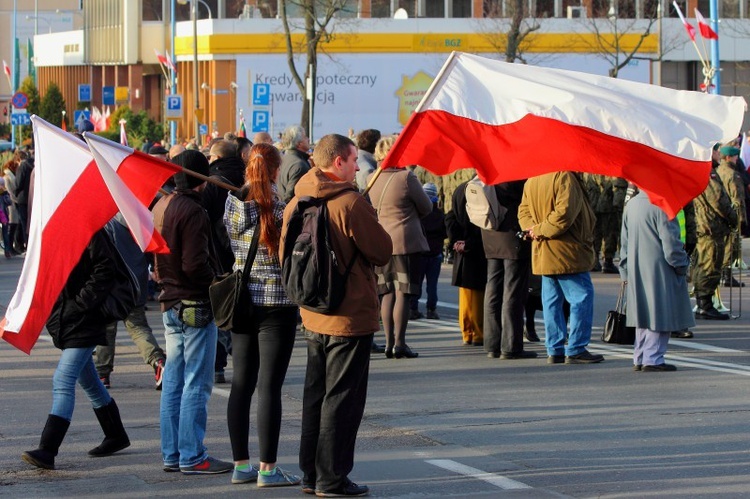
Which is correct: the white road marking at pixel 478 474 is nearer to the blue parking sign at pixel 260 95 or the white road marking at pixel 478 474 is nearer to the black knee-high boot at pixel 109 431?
the black knee-high boot at pixel 109 431

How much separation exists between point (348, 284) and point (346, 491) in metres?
1.08

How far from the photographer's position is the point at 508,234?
39.8ft

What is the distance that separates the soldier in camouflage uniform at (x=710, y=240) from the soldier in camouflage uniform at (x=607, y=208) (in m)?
4.10

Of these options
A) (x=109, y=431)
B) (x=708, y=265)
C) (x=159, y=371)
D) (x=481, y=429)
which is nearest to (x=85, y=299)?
(x=109, y=431)

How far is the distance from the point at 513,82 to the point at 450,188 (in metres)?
9.96

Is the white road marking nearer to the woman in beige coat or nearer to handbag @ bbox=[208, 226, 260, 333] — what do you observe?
handbag @ bbox=[208, 226, 260, 333]

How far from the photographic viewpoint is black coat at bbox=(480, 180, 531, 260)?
1209 cm

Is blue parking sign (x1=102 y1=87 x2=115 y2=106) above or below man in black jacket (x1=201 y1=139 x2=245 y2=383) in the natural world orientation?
above

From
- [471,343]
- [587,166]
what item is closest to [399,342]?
[471,343]

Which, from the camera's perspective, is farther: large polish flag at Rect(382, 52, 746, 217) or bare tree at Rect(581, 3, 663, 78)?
bare tree at Rect(581, 3, 663, 78)

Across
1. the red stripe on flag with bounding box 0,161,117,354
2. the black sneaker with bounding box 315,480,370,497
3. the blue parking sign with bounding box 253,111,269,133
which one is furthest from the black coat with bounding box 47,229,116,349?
the blue parking sign with bounding box 253,111,269,133

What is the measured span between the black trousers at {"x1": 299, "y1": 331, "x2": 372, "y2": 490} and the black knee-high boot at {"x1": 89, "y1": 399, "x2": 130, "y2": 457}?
165cm

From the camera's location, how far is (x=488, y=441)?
8.71 metres

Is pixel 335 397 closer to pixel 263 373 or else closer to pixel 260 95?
pixel 263 373
